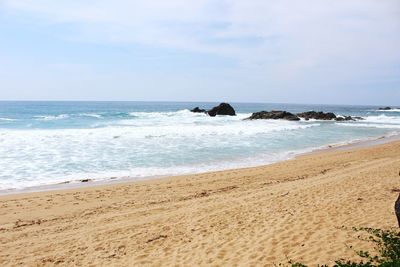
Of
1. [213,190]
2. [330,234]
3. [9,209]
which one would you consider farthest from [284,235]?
[9,209]

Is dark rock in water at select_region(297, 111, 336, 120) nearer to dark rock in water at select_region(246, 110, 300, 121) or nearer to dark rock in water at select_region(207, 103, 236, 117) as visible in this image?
dark rock in water at select_region(246, 110, 300, 121)

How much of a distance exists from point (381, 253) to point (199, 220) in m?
4.20

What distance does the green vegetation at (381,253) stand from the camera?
18.5 feet

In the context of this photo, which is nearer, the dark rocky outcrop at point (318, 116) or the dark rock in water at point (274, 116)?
the dark rock in water at point (274, 116)

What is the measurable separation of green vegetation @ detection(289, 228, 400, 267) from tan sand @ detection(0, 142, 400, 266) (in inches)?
11.3

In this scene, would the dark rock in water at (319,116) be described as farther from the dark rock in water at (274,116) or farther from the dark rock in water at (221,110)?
the dark rock in water at (221,110)

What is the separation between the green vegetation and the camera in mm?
5634

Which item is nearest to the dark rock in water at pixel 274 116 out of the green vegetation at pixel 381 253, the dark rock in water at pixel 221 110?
the dark rock in water at pixel 221 110

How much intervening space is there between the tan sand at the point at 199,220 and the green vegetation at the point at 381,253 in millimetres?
288

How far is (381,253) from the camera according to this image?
6234mm

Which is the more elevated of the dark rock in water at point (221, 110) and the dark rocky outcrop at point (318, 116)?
the dark rock in water at point (221, 110)

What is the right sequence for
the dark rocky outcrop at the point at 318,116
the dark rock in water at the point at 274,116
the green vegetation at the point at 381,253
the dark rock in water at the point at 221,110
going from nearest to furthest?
the green vegetation at the point at 381,253
the dark rock in water at the point at 274,116
the dark rocky outcrop at the point at 318,116
the dark rock in water at the point at 221,110

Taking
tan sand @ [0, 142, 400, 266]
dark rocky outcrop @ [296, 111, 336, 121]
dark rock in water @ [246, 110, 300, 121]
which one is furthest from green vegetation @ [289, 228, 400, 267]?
dark rocky outcrop @ [296, 111, 336, 121]

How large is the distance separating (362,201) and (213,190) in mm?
4672
